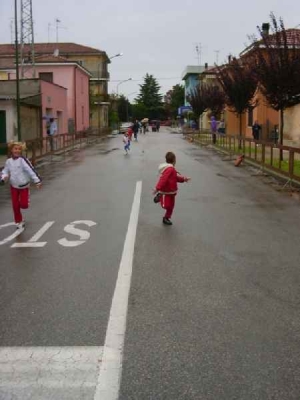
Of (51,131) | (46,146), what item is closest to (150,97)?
(51,131)

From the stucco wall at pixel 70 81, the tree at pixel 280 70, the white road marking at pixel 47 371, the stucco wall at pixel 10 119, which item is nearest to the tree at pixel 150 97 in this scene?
the stucco wall at pixel 70 81

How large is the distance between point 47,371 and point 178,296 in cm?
198

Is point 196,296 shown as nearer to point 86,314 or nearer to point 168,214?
point 86,314

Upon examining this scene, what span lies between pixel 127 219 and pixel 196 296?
15.7 feet

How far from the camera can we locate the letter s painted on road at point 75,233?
8.24m

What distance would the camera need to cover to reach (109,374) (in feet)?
A: 12.6

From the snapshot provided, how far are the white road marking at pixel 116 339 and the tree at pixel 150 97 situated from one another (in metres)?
131

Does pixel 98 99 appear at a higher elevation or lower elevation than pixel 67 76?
lower

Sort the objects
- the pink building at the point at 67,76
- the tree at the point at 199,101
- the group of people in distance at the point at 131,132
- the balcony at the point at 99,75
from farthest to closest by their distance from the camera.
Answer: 1. the balcony at the point at 99,75
2. the pink building at the point at 67,76
3. the tree at the point at 199,101
4. the group of people in distance at the point at 131,132

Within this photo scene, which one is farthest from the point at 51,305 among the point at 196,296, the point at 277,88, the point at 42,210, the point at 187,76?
the point at 187,76

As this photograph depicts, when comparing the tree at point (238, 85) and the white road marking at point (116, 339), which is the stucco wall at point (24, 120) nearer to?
the tree at point (238, 85)

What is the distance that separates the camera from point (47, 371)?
387 cm

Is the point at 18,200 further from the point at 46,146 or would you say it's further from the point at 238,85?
the point at 238,85

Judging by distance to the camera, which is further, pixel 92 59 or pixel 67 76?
pixel 92 59
